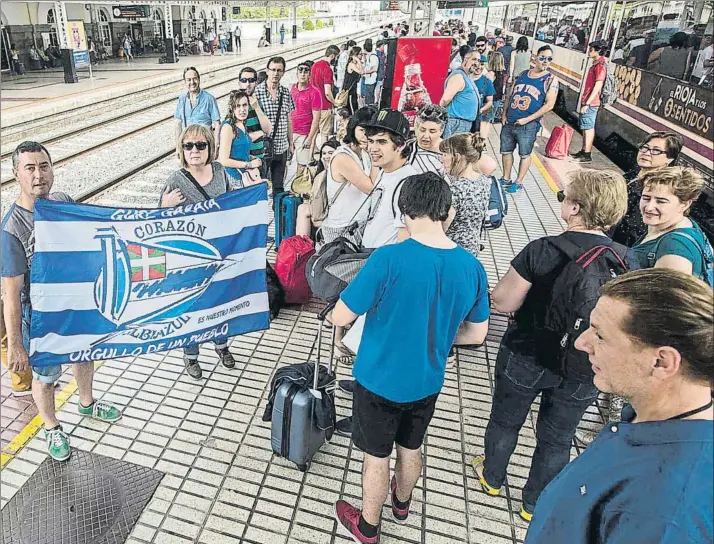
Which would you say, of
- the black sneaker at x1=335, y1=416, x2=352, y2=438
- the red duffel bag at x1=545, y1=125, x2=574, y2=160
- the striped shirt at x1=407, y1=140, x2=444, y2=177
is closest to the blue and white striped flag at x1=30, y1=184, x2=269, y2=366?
the black sneaker at x1=335, y1=416, x2=352, y2=438

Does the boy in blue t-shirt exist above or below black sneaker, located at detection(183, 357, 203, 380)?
above

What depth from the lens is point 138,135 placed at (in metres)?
12.6

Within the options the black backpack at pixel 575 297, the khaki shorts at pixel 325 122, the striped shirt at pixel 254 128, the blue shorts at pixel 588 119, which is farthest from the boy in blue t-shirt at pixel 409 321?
the blue shorts at pixel 588 119

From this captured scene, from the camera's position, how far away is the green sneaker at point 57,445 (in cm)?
303

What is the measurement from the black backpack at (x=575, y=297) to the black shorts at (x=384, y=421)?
2.04 ft

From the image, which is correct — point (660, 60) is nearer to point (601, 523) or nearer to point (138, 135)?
point (601, 523)

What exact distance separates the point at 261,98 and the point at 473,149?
3563mm

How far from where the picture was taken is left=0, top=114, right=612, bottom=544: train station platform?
2734 mm

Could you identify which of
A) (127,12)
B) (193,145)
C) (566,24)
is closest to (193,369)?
(193,145)

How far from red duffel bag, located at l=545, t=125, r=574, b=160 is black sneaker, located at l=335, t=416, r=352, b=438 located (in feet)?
27.4

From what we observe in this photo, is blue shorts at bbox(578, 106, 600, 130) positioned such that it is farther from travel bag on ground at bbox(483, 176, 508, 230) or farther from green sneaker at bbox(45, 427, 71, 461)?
green sneaker at bbox(45, 427, 71, 461)

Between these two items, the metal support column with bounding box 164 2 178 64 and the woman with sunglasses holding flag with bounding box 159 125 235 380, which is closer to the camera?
the woman with sunglasses holding flag with bounding box 159 125 235 380

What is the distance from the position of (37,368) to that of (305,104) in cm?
573

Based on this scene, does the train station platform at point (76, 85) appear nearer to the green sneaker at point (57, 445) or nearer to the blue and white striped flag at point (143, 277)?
the blue and white striped flag at point (143, 277)
